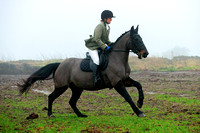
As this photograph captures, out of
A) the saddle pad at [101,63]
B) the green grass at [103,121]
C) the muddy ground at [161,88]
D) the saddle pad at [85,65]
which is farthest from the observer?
the muddy ground at [161,88]

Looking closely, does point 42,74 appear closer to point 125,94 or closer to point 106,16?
point 106,16

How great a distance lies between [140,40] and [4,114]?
5.20 m

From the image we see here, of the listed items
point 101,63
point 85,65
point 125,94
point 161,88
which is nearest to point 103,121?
point 125,94

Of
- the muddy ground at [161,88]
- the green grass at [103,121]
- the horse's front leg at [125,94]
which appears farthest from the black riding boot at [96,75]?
the muddy ground at [161,88]

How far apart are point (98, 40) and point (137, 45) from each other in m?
1.22

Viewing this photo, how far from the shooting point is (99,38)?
8.16 m

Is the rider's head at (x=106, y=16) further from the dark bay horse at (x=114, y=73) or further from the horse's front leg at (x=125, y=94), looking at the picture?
the horse's front leg at (x=125, y=94)

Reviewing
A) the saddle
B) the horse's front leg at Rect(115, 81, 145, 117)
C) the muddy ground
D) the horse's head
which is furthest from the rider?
the muddy ground

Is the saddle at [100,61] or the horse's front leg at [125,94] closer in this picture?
the horse's front leg at [125,94]

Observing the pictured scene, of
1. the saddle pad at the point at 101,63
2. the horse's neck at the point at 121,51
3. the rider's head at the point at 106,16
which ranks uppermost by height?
the rider's head at the point at 106,16

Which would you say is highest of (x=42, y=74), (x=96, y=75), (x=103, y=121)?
(x=96, y=75)

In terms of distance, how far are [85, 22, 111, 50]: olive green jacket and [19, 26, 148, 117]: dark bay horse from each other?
0.43 metres

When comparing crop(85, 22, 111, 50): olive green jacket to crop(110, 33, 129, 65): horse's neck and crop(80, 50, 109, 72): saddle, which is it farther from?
crop(110, 33, 129, 65): horse's neck

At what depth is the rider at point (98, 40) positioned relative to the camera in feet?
26.2
